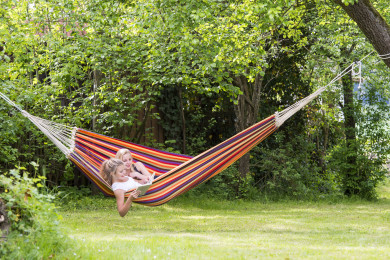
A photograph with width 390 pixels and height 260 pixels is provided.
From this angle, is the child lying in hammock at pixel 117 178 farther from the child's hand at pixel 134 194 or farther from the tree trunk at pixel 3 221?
the tree trunk at pixel 3 221

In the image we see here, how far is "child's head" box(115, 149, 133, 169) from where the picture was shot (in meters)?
4.30

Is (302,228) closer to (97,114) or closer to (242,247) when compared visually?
(242,247)

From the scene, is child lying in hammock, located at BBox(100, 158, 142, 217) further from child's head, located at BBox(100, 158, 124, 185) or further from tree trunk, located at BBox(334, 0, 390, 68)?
tree trunk, located at BBox(334, 0, 390, 68)

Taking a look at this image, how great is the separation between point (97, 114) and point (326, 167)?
3.23 metres

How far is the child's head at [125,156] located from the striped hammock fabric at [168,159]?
0.07 meters

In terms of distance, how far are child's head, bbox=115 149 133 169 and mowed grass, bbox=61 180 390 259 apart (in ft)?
1.70

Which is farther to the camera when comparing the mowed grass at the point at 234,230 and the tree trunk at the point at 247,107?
the tree trunk at the point at 247,107

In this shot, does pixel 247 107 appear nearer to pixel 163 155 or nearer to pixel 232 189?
pixel 232 189

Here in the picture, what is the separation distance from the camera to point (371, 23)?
13.6ft

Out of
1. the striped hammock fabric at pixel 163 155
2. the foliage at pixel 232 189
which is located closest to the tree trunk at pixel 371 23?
the striped hammock fabric at pixel 163 155

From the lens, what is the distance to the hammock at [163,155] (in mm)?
3957

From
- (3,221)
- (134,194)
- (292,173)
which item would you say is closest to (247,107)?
(292,173)

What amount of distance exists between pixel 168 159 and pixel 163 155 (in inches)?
2.1

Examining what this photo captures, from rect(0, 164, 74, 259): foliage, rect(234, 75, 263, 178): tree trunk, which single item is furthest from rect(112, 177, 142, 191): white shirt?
rect(234, 75, 263, 178): tree trunk
